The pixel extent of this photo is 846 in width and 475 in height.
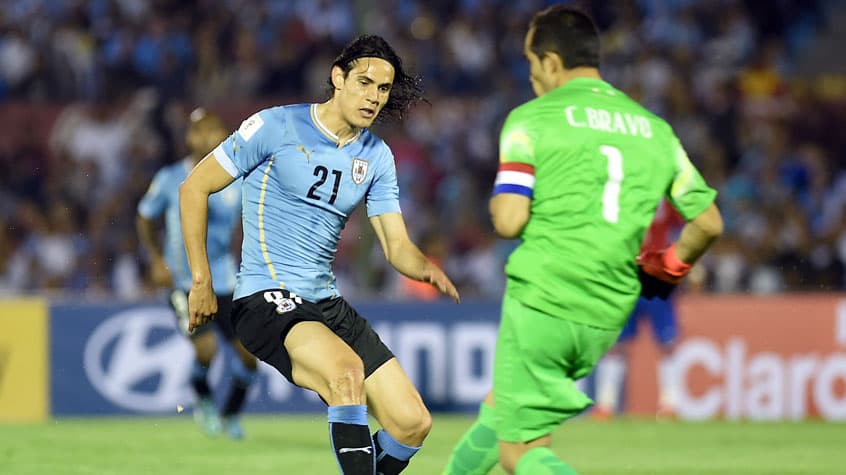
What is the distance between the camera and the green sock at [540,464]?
5547 millimetres

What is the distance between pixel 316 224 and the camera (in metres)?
7.14

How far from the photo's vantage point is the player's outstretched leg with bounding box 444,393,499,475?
20.1 ft

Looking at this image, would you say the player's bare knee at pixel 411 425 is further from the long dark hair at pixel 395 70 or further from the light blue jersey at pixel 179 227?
the light blue jersey at pixel 179 227

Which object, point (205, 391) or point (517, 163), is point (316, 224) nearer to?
point (517, 163)

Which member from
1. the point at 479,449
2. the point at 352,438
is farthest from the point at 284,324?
the point at 479,449

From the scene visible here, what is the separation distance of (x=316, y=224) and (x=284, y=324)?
0.55 metres

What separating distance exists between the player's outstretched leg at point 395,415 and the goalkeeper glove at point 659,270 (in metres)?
1.38

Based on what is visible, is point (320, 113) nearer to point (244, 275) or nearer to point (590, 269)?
point (244, 275)

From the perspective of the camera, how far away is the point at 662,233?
43.5 feet

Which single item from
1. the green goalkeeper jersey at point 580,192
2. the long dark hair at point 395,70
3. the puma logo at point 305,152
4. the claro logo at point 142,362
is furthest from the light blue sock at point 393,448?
the claro logo at point 142,362

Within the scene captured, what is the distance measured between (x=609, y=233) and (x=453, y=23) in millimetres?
14406

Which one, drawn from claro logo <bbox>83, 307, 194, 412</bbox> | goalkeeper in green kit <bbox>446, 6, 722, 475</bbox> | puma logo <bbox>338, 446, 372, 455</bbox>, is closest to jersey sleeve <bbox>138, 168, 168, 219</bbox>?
claro logo <bbox>83, 307, 194, 412</bbox>

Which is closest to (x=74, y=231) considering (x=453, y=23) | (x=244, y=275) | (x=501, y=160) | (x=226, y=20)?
(x=226, y=20)

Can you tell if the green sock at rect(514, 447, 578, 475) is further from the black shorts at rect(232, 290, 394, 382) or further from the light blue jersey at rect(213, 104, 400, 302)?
the light blue jersey at rect(213, 104, 400, 302)
